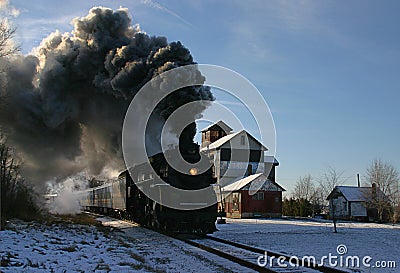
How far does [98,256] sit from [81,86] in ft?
51.2

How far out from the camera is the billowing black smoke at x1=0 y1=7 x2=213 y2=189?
901 inches

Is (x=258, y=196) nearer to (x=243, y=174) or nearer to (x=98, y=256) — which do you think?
(x=243, y=174)

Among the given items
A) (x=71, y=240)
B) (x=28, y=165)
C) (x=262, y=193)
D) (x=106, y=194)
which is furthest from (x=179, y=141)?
(x=262, y=193)

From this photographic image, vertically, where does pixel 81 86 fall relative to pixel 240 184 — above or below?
above

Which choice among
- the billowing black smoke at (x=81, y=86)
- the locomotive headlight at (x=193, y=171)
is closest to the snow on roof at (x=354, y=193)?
the billowing black smoke at (x=81, y=86)

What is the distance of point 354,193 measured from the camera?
184 feet

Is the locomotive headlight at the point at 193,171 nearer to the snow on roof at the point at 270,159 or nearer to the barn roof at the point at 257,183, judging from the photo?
the barn roof at the point at 257,183

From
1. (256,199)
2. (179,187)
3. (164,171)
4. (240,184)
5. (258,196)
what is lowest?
(256,199)

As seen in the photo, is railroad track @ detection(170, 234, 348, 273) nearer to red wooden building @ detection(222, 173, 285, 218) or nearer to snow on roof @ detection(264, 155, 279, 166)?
red wooden building @ detection(222, 173, 285, 218)

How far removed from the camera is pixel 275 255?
1306 cm

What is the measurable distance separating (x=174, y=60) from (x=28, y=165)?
13.0 m

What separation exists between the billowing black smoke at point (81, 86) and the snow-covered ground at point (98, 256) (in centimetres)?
798

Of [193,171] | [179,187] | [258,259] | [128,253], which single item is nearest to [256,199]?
[193,171]

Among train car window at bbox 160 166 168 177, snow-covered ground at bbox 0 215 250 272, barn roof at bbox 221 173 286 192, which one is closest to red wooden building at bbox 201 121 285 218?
barn roof at bbox 221 173 286 192
